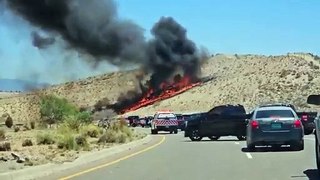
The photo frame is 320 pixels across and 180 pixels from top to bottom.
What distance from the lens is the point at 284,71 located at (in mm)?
123625

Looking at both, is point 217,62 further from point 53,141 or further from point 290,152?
point 290,152

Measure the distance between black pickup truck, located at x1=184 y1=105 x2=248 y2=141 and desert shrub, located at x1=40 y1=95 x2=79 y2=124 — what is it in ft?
158

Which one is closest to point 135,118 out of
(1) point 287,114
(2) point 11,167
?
(1) point 287,114

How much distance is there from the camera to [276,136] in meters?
26.5

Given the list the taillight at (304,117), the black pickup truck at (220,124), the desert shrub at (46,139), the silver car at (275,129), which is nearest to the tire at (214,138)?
the black pickup truck at (220,124)

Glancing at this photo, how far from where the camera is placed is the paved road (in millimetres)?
17938

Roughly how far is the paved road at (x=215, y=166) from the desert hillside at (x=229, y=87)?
2765 inches

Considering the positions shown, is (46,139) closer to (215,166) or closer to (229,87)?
(215,166)

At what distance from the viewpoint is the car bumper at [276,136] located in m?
26.5

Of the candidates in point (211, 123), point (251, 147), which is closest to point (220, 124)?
point (211, 123)

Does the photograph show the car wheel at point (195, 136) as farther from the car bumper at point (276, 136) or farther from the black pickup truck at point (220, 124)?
the car bumper at point (276, 136)

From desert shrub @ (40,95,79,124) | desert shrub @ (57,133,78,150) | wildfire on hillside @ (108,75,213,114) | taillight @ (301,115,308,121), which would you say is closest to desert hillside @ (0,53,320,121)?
wildfire on hillside @ (108,75,213,114)

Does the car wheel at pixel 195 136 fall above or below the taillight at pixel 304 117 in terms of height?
below

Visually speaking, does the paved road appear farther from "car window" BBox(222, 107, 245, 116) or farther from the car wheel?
the car wheel
